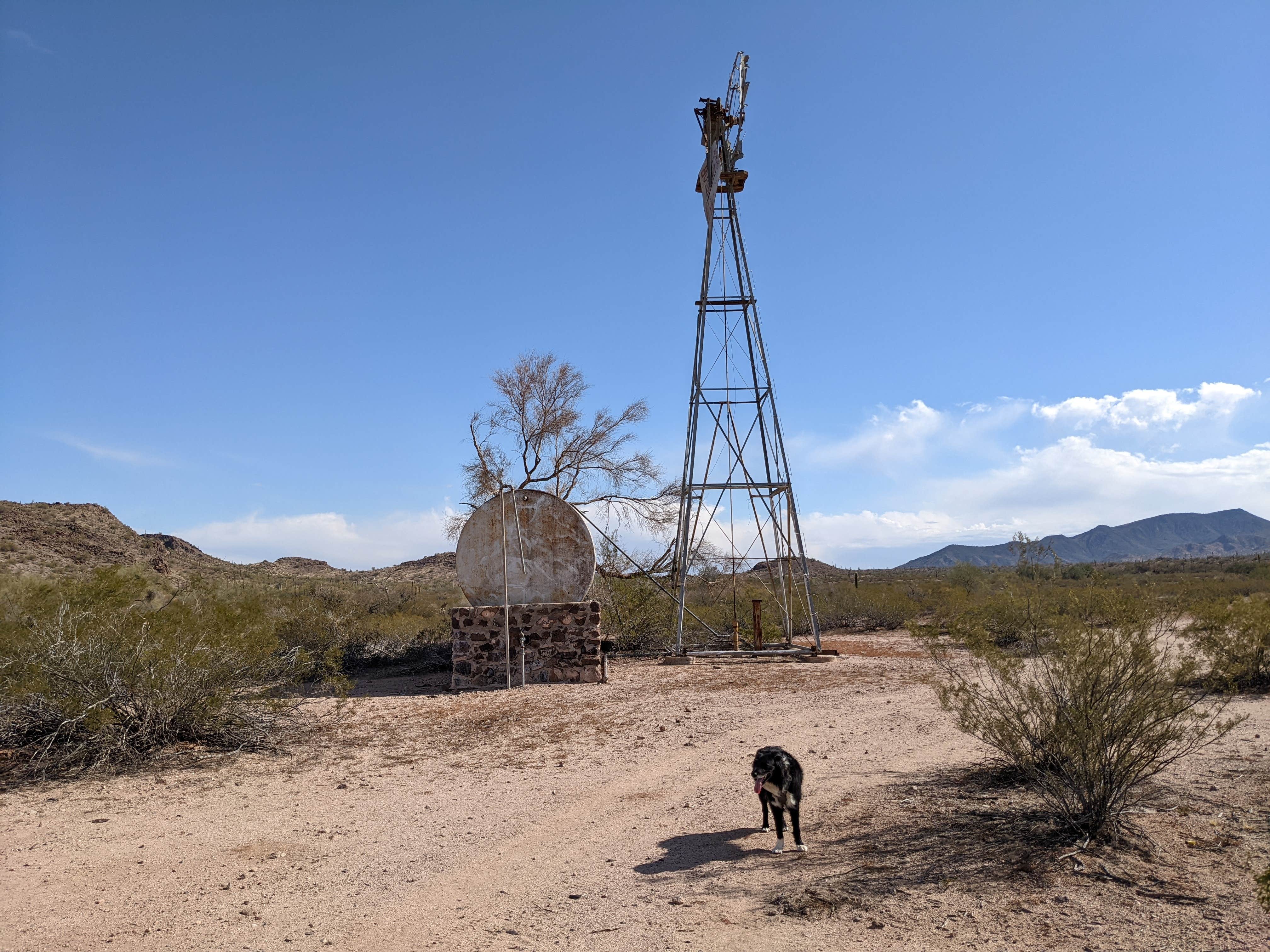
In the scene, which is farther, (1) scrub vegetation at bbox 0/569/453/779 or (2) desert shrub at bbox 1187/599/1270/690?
(2) desert shrub at bbox 1187/599/1270/690

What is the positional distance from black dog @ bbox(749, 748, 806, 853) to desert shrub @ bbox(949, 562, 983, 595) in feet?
73.3

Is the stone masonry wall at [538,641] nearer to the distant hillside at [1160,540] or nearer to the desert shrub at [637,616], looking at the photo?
the desert shrub at [637,616]

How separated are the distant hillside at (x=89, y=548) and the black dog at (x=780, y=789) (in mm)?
24299

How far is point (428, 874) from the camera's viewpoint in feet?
17.5

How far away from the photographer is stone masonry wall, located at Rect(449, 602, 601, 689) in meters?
14.1

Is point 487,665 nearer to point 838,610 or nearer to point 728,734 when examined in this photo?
point 728,734

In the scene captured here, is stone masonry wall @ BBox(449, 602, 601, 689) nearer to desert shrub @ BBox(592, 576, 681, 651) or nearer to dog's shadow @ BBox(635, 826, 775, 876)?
desert shrub @ BBox(592, 576, 681, 651)

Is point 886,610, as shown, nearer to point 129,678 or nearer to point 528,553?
point 528,553

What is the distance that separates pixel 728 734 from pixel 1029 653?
408 centimetres

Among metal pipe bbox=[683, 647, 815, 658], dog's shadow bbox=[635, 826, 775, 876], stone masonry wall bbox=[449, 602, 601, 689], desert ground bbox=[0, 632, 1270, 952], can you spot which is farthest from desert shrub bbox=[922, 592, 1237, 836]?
metal pipe bbox=[683, 647, 815, 658]

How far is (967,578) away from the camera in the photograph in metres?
29.2

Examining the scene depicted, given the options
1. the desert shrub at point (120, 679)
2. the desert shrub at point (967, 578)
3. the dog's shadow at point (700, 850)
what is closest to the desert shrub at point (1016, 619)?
the dog's shadow at point (700, 850)

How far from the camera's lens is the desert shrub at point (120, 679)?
25.9 feet

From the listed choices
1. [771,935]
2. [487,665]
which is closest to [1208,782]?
[771,935]
